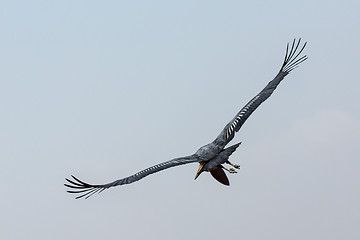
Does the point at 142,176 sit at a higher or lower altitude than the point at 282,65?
lower

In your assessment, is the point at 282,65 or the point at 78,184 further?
the point at 282,65

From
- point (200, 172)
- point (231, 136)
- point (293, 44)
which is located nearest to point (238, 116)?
point (231, 136)

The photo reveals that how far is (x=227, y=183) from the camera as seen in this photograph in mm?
23828

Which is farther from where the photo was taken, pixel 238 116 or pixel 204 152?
pixel 238 116

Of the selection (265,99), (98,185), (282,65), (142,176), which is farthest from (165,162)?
(282,65)

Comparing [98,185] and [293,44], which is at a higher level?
[293,44]

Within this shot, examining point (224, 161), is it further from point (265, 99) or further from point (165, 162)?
point (265, 99)

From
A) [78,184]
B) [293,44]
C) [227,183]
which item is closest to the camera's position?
[78,184]

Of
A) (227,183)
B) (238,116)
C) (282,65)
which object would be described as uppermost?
(282,65)

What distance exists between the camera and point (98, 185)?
22.5m

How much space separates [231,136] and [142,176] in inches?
135

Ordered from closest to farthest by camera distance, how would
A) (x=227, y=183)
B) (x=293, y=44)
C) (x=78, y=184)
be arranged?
(x=78, y=184)
(x=227, y=183)
(x=293, y=44)

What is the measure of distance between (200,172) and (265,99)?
14.7 ft

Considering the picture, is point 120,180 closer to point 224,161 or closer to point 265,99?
point 224,161
